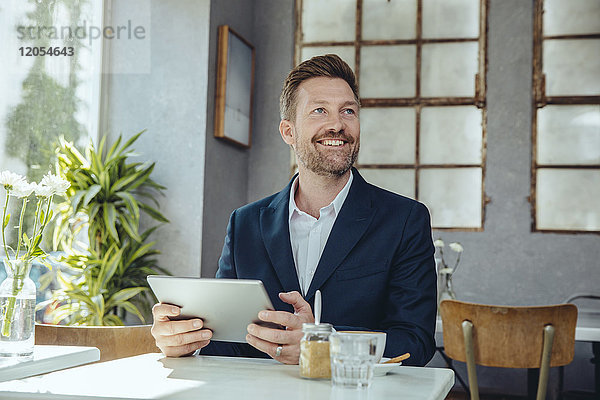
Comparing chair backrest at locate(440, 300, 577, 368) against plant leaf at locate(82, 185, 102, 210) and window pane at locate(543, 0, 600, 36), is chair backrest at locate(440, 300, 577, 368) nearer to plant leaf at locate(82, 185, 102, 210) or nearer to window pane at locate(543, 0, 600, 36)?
plant leaf at locate(82, 185, 102, 210)

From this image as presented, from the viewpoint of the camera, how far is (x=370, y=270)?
1916mm

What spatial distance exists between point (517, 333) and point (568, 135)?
78.4 inches

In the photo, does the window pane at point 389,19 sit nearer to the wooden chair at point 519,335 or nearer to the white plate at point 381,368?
the wooden chair at point 519,335

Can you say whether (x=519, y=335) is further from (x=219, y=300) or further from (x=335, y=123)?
(x=219, y=300)

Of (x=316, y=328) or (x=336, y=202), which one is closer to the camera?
(x=316, y=328)

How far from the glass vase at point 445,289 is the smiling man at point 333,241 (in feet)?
5.56

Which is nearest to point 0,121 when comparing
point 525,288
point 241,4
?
point 241,4

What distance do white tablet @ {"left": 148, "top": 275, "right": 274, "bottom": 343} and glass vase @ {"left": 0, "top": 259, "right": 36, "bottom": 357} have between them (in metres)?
0.40

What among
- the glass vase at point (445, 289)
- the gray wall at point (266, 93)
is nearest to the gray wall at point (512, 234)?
the glass vase at point (445, 289)

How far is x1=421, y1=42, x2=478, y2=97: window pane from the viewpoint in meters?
4.55

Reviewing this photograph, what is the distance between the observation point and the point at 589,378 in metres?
4.25

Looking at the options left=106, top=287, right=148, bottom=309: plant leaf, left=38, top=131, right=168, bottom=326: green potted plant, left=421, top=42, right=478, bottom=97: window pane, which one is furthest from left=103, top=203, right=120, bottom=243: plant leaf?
left=421, top=42, right=478, bottom=97: window pane

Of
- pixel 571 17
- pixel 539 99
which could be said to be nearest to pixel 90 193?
pixel 539 99

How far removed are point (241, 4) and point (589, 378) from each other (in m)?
3.20
